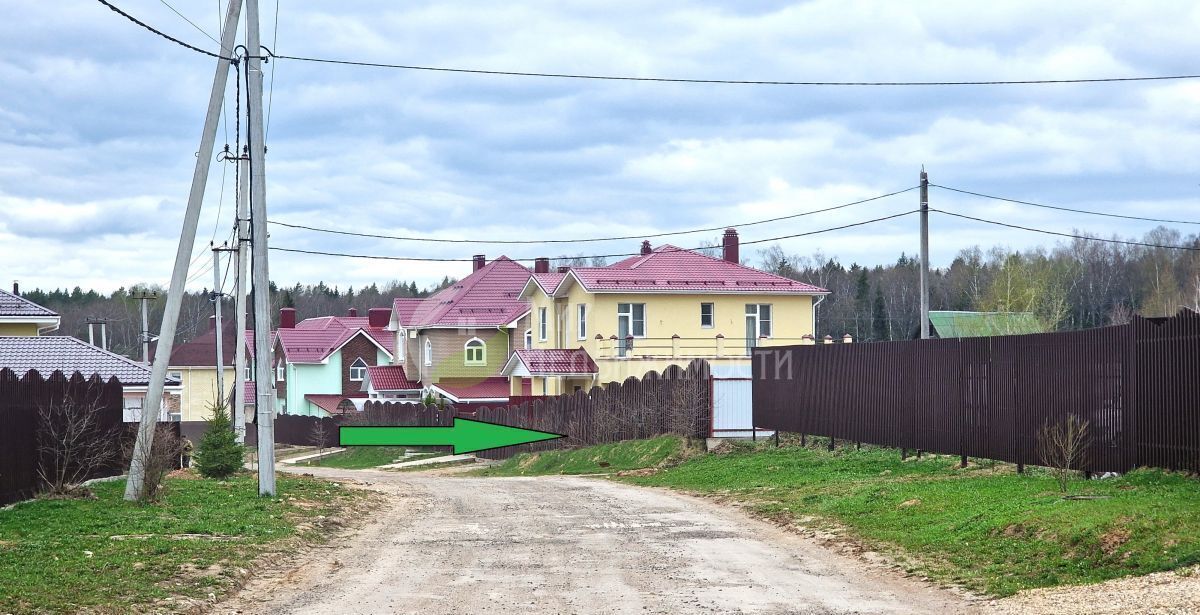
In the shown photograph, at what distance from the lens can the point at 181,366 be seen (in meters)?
76.8

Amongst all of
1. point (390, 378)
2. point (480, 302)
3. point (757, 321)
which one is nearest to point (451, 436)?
point (757, 321)

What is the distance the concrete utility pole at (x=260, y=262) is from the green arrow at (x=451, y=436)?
2010cm

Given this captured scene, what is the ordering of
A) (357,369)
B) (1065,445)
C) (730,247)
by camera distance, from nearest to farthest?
1. (1065,445)
2. (730,247)
3. (357,369)

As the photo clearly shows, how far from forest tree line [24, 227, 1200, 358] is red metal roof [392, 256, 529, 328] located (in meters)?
4.19

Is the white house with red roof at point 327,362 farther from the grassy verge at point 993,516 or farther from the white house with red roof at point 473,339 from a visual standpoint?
the grassy verge at point 993,516

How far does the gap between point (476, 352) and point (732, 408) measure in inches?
1216

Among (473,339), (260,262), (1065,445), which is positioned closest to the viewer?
(1065,445)

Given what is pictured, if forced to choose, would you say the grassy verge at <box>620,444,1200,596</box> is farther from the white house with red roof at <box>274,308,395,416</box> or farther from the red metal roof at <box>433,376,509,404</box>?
the white house with red roof at <box>274,308,395,416</box>

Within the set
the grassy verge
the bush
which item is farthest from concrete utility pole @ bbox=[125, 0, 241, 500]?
the grassy verge

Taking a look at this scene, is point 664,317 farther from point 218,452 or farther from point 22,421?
point 22,421

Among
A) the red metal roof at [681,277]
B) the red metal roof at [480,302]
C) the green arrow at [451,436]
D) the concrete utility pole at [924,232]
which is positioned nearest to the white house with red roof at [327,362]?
the red metal roof at [480,302]

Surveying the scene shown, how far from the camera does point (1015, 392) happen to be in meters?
17.8

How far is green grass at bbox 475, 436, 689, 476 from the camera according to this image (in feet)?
96.7

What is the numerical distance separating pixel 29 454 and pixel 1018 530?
42.0 ft
